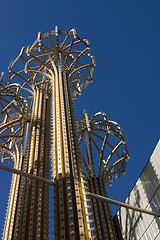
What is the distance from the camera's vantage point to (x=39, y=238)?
1453 centimetres

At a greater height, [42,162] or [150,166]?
[42,162]

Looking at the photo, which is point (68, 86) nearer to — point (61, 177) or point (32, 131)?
point (32, 131)

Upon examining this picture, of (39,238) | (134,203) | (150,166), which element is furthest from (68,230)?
(134,203)

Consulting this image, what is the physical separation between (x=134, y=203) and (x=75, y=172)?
351 inches

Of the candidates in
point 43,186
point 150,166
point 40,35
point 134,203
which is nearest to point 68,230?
point 43,186

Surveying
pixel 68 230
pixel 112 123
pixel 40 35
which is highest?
pixel 40 35

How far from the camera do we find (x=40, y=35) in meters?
24.3

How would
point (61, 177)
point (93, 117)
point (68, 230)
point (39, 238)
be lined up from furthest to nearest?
point (93, 117) → point (39, 238) → point (61, 177) → point (68, 230)

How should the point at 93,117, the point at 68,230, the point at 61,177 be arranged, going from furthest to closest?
the point at 93,117
the point at 61,177
the point at 68,230

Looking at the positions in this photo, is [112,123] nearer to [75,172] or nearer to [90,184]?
[90,184]

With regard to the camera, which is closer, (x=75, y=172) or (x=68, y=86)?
(x=75, y=172)

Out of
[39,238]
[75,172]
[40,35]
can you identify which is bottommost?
[39,238]

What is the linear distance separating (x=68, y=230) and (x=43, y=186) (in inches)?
304

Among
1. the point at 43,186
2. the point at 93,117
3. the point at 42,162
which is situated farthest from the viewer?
the point at 93,117
